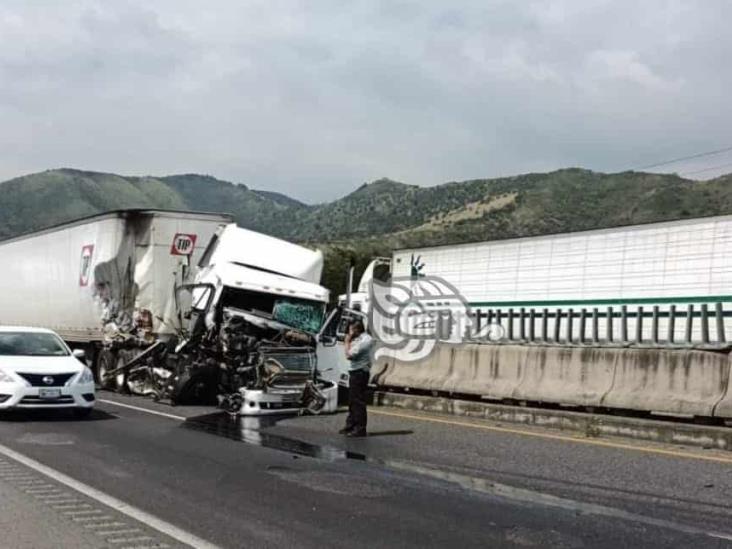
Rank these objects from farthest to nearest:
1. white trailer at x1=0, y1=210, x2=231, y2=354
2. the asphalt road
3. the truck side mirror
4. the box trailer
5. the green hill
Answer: the green hill < the box trailer < white trailer at x1=0, y1=210, x2=231, y2=354 < the truck side mirror < the asphalt road

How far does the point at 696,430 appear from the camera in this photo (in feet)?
34.5

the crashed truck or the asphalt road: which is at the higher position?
the crashed truck

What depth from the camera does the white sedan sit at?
42.1 feet

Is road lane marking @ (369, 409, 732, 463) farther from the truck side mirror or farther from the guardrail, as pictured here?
the guardrail

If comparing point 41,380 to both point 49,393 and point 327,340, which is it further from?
point 327,340

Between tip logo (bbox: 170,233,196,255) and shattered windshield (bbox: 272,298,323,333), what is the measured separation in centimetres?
339

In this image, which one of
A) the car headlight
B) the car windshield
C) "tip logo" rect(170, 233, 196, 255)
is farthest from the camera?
"tip logo" rect(170, 233, 196, 255)

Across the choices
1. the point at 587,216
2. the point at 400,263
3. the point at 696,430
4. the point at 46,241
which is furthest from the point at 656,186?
the point at 696,430

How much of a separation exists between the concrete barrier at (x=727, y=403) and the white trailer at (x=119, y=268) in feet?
35.9

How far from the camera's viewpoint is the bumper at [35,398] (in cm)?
1277

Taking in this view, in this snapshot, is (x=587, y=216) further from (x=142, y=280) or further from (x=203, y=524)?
(x=203, y=524)

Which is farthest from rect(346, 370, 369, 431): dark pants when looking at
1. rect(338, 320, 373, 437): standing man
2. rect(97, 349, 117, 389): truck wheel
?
rect(97, 349, 117, 389): truck wheel

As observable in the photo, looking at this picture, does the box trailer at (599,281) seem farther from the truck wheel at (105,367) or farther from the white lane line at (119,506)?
the white lane line at (119,506)

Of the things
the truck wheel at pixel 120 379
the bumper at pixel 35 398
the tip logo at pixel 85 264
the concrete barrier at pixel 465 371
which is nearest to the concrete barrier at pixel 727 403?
the concrete barrier at pixel 465 371
